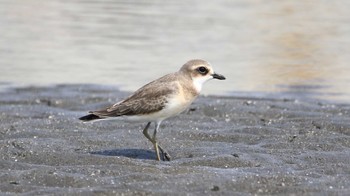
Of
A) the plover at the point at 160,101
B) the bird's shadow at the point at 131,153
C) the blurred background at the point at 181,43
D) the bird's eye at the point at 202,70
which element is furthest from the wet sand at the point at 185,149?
the blurred background at the point at 181,43

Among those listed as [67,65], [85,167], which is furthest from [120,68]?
[85,167]

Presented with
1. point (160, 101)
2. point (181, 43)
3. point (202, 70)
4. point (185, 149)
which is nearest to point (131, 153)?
point (185, 149)

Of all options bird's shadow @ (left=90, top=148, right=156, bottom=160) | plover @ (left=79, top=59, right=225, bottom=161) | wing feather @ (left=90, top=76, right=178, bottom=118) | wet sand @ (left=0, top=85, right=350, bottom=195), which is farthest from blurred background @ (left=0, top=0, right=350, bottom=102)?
wing feather @ (left=90, top=76, right=178, bottom=118)

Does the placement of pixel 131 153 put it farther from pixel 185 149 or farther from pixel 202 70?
pixel 202 70

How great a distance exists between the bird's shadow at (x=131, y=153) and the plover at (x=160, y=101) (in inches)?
8.5

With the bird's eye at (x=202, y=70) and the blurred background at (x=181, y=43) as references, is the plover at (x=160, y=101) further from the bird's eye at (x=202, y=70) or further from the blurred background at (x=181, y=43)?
the blurred background at (x=181, y=43)

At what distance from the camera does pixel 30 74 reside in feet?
53.3

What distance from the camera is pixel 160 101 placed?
9461 mm

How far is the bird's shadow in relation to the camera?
384 inches

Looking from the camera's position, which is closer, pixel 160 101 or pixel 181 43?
pixel 160 101

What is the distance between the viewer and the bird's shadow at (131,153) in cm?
974

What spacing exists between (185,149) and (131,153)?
571 millimetres

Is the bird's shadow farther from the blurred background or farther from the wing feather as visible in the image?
the blurred background

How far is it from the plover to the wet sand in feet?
1.34
